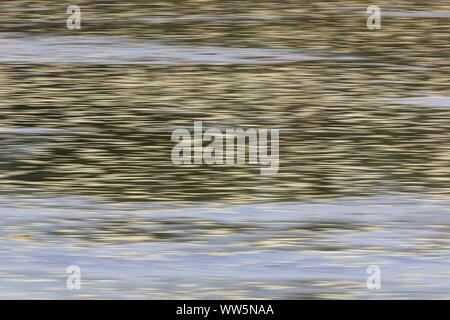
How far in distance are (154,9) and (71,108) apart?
309 centimetres

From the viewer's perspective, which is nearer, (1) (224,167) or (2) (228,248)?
(2) (228,248)

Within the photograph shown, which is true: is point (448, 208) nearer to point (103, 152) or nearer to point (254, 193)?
point (254, 193)

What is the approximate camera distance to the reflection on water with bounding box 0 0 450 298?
4.82 metres

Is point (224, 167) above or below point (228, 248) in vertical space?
above

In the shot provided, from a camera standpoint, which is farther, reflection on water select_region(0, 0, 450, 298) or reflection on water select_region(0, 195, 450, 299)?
reflection on water select_region(0, 0, 450, 298)

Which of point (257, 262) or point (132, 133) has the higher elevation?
point (132, 133)

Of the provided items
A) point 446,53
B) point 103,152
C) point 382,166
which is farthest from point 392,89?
point 103,152

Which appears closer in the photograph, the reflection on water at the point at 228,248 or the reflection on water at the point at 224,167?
the reflection on water at the point at 228,248

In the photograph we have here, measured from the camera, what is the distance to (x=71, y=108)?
7.42m

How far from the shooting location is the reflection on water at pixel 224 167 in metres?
4.82

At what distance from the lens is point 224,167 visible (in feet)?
20.7

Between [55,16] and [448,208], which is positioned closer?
[448,208]
